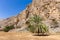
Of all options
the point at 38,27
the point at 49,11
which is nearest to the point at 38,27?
the point at 38,27

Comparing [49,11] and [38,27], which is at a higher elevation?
[49,11]

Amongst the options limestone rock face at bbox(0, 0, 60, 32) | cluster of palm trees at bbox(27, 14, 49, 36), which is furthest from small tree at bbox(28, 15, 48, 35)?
limestone rock face at bbox(0, 0, 60, 32)

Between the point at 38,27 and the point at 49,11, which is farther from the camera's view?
the point at 49,11

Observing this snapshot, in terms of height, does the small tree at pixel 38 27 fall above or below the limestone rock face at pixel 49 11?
below

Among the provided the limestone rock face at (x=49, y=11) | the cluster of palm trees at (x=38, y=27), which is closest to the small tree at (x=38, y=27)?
the cluster of palm trees at (x=38, y=27)

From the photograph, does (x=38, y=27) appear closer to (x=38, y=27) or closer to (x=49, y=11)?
(x=38, y=27)

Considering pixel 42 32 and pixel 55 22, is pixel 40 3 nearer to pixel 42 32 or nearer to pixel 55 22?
pixel 55 22

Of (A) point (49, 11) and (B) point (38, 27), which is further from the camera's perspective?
(A) point (49, 11)

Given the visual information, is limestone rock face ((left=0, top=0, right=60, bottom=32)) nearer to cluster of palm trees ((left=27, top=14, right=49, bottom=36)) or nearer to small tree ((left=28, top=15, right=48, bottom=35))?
cluster of palm trees ((left=27, top=14, right=49, bottom=36))

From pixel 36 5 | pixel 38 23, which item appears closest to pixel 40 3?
pixel 36 5

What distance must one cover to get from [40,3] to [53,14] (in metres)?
13.0

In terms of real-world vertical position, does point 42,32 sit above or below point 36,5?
below

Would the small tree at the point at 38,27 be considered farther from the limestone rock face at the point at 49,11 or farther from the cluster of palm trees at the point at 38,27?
the limestone rock face at the point at 49,11

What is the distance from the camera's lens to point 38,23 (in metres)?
43.7
